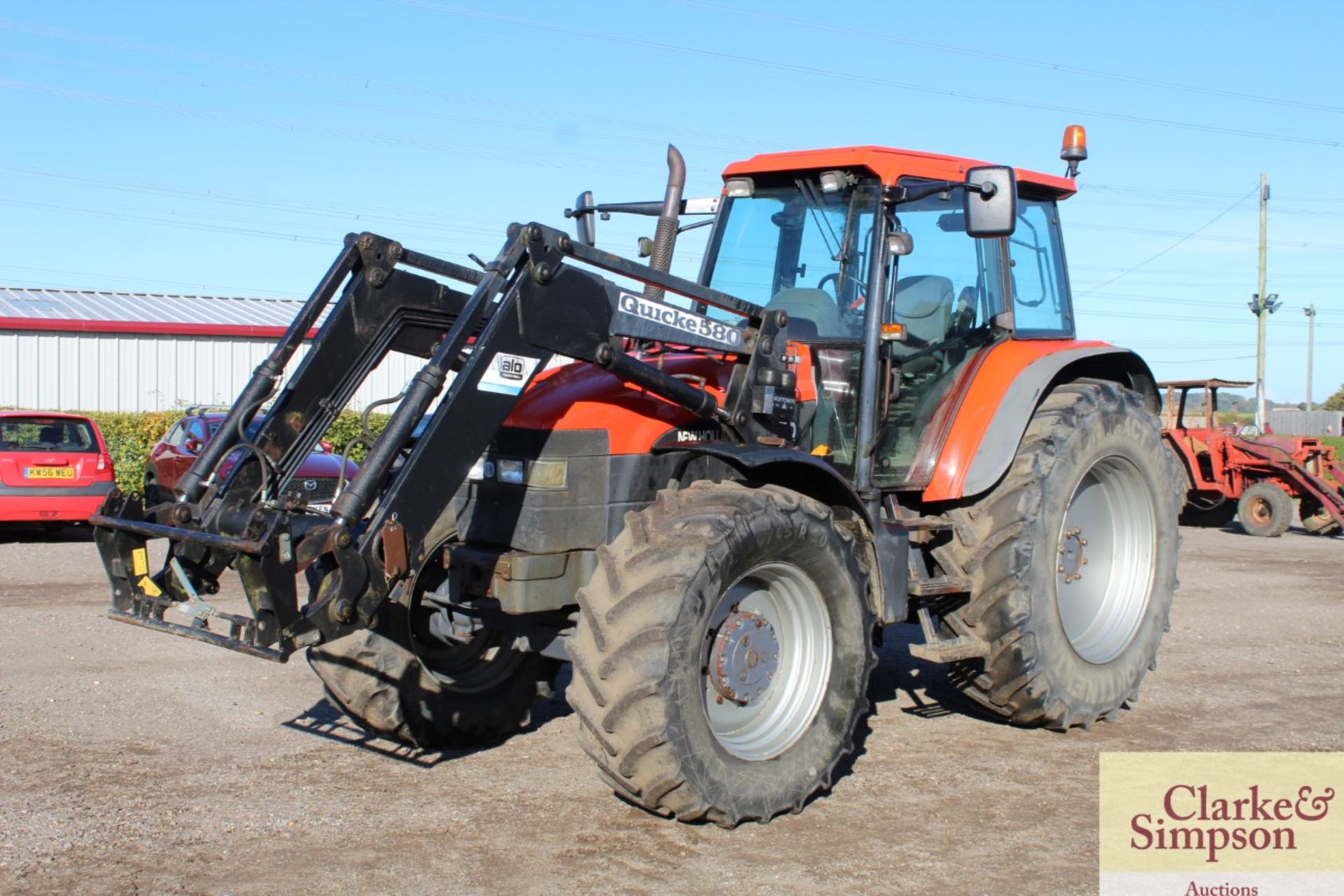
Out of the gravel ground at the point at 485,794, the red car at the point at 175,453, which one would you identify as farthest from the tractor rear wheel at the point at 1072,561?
the red car at the point at 175,453

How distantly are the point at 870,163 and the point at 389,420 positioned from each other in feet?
8.94

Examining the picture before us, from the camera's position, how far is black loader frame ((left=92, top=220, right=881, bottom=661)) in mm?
4402

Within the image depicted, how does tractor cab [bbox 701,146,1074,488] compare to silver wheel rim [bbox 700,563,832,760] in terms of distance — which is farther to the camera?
tractor cab [bbox 701,146,1074,488]

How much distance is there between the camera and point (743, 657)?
5.05 m

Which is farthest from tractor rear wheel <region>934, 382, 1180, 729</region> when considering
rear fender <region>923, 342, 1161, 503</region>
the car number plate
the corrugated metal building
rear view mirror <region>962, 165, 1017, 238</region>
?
the corrugated metal building

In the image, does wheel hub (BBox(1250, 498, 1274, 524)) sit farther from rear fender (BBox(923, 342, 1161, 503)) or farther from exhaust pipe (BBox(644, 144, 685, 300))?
exhaust pipe (BBox(644, 144, 685, 300))

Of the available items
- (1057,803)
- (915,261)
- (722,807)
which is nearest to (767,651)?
(722,807)

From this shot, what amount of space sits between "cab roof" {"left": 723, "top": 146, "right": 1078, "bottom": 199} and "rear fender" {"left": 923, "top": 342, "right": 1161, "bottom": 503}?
3.15ft

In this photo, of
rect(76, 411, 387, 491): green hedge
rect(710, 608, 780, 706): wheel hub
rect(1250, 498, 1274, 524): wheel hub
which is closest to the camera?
rect(710, 608, 780, 706): wheel hub

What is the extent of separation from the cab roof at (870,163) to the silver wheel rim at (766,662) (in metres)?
2.05

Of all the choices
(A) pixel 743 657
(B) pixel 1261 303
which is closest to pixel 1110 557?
(A) pixel 743 657

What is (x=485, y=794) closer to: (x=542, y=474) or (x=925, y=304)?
(x=542, y=474)

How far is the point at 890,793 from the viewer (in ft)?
18.0

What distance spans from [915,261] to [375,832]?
3585 millimetres
